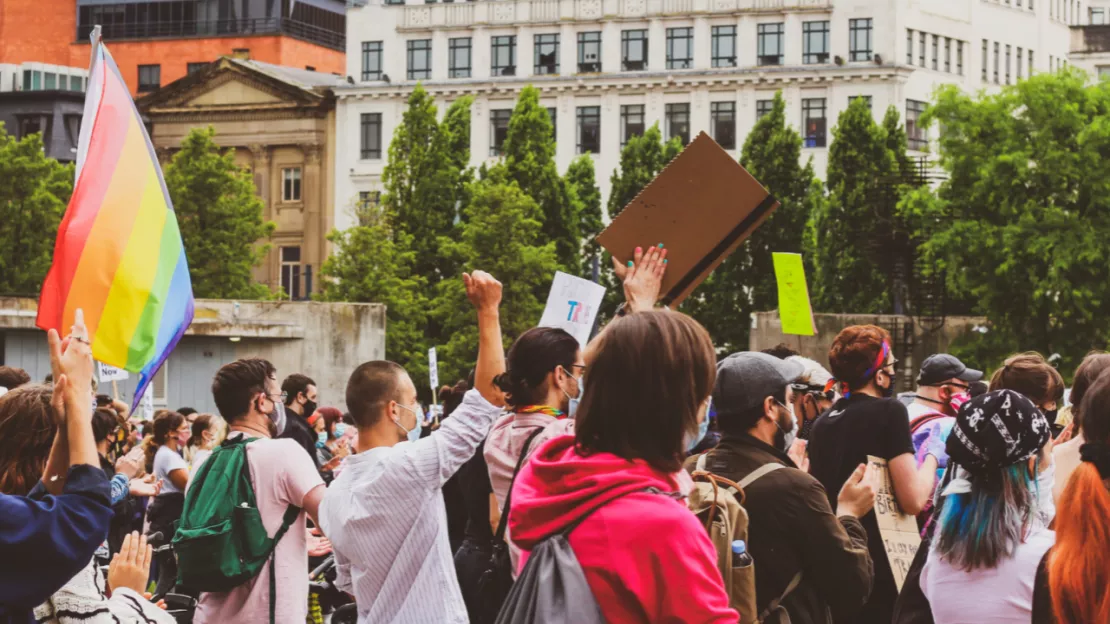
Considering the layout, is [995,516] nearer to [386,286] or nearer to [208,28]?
[386,286]

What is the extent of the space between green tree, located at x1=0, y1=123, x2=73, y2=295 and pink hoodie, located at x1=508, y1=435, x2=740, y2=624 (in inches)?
2070

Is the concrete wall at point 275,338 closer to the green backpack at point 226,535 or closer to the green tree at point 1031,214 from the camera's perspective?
the green tree at point 1031,214

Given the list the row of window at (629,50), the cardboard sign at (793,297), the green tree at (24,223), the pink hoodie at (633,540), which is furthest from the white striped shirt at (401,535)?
the row of window at (629,50)

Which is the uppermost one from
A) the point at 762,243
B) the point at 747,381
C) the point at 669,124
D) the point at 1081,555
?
the point at 669,124

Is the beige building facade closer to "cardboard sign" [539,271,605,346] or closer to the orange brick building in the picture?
the orange brick building

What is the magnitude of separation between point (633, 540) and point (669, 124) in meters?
66.4

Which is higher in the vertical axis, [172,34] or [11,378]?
[172,34]

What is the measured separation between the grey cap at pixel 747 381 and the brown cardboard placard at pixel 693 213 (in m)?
1.54

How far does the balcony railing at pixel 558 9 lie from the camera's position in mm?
69250

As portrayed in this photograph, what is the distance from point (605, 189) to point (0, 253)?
25862 millimetres

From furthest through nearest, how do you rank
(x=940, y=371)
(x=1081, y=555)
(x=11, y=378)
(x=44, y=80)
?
1. (x=44, y=80)
2. (x=11, y=378)
3. (x=940, y=371)
4. (x=1081, y=555)

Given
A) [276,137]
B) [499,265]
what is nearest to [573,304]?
[499,265]

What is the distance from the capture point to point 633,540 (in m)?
3.79

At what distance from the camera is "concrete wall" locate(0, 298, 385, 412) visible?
45.1m
